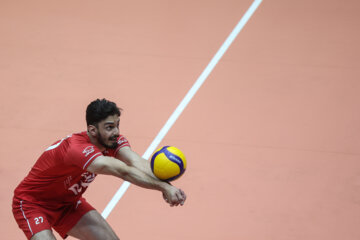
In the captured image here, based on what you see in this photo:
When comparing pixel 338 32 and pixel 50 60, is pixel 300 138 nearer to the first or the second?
pixel 338 32

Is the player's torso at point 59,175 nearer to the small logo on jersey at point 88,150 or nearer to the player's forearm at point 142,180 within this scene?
the small logo on jersey at point 88,150

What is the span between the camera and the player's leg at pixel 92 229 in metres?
5.33

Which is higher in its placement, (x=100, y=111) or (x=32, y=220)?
(x=100, y=111)

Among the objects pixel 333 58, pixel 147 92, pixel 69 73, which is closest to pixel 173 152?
pixel 147 92

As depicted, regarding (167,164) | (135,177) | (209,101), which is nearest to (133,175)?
(135,177)

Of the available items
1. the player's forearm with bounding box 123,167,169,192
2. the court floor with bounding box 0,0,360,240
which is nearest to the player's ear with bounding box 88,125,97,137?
the player's forearm with bounding box 123,167,169,192

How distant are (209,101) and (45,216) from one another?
172 inches

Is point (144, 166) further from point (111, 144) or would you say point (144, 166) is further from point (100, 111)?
point (100, 111)

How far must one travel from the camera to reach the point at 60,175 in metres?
4.96

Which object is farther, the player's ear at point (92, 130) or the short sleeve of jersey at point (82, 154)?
the player's ear at point (92, 130)

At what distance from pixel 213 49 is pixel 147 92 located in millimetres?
1793

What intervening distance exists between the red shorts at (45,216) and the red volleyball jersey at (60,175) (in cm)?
6

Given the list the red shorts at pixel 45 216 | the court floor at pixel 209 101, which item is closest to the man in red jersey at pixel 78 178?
the red shorts at pixel 45 216

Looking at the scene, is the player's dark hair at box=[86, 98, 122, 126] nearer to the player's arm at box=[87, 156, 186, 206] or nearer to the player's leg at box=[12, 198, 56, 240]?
the player's arm at box=[87, 156, 186, 206]
